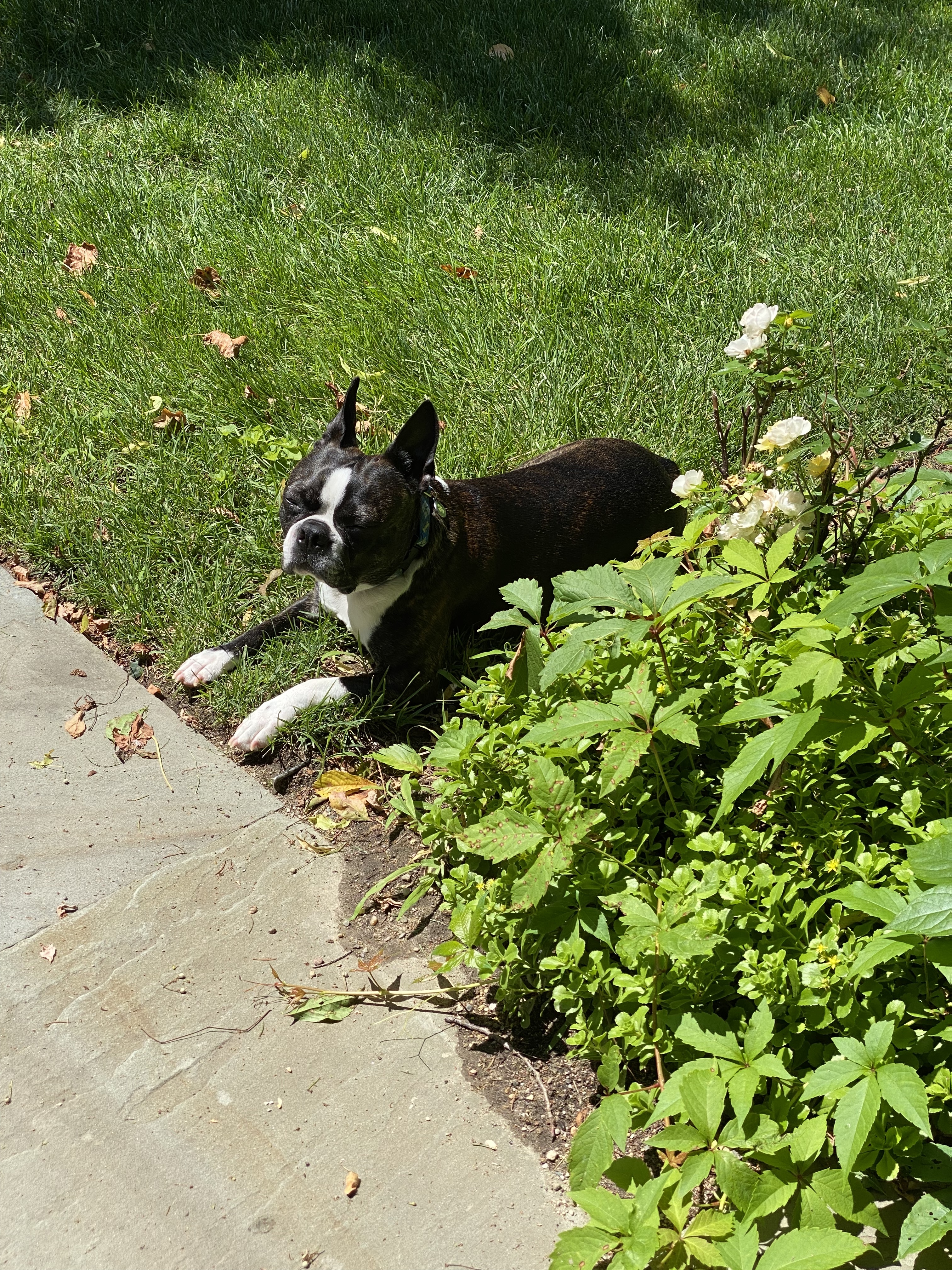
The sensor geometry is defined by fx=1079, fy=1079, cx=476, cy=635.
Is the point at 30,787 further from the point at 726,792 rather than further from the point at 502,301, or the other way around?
the point at 502,301

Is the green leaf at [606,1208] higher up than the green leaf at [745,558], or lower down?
lower down

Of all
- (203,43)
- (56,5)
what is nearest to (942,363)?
(203,43)

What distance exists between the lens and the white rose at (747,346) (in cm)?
251

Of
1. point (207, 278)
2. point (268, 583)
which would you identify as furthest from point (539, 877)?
point (207, 278)

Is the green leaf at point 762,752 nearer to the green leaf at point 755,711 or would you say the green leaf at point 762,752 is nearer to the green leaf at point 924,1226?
the green leaf at point 755,711

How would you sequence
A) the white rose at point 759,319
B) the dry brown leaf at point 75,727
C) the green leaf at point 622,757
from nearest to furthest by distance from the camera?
the green leaf at point 622,757
the white rose at point 759,319
the dry brown leaf at point 75,727

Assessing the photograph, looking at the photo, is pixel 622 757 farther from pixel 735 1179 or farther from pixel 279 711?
pixel 279 711

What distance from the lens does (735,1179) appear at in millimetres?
1771

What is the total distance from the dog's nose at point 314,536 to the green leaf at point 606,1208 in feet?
6.67

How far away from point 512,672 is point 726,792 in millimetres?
927

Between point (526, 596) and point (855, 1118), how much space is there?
4.09 feet

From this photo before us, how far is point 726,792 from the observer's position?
5.97 ft

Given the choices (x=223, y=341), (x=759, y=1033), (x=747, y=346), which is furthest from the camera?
(x=223, y=341)

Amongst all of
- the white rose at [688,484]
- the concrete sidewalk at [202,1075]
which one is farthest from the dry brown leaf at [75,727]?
the white rose at [688,484]
